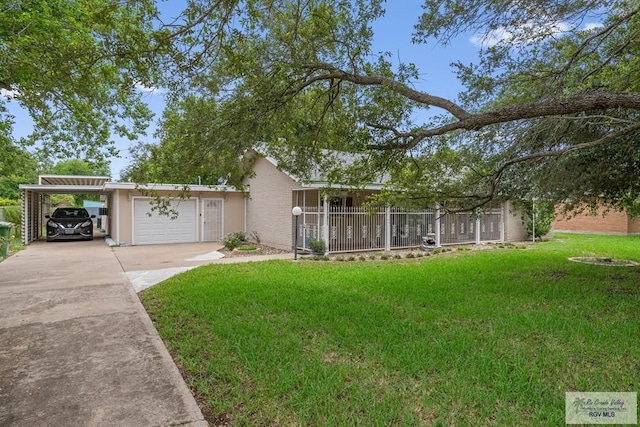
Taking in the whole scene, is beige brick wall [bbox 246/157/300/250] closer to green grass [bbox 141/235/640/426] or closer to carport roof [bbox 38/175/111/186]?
green grass [bbox 141/235/640/426]

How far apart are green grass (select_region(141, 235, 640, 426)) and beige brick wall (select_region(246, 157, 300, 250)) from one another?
6401mm

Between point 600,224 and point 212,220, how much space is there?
23.4 m

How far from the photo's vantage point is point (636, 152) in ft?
21.8

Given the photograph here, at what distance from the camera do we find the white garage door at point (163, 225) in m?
16.5

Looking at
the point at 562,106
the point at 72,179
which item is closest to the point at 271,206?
the point at 72,179

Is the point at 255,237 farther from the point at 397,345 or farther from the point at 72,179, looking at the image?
the point at 397,345

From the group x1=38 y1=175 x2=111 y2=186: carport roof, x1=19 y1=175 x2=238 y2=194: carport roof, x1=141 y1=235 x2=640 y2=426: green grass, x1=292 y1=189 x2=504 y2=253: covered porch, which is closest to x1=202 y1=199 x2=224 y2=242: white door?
x1=19 y1=175 x2=238 y2=194: carport roof

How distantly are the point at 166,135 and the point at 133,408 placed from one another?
13.4 feet

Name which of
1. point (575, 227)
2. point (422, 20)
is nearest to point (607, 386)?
point (422, 20)

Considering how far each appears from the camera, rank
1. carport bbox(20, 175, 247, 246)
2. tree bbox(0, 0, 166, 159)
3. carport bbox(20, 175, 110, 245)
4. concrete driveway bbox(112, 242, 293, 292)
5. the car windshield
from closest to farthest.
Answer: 1. tree bbox(0, 0, 166, 159)
2. concrete driveway bbox(112, 242, 293, 292)
3. carport bbox(20, 175, 110, 245)
4. carport bbox(20, 175, 247, 246)
5. the car windshield

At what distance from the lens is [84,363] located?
12.9 ft

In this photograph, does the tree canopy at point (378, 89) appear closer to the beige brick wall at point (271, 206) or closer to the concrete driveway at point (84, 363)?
the concrete driveway at point (84, 363)

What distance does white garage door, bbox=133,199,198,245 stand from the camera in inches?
648

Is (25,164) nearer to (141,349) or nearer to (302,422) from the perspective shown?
(141,349)
